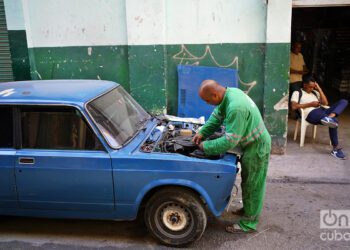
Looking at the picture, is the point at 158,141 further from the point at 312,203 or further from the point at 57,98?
the point at 312,203

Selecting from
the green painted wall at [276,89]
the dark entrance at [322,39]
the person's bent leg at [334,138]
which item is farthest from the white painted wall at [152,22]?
the dark entrance at [322,39]

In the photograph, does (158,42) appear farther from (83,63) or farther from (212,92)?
(212,92)

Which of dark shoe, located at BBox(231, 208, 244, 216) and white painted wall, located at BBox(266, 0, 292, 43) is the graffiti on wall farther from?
dark shoe, located at BBox(231, 208, 244, 216)

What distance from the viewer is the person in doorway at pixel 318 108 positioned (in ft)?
21.9

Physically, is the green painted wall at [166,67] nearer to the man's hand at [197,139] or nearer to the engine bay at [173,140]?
the engine bay at [173,140]

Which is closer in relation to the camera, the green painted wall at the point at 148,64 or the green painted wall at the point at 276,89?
the green painted wall at the point at 276,89

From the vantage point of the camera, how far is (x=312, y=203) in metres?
5.00

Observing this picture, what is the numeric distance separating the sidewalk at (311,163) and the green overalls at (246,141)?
177 cm

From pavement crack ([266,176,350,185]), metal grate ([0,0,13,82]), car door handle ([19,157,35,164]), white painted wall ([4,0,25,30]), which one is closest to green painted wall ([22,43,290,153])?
white painted wall ([4,0,25,30])

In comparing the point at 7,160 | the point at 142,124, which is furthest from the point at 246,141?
the point at 7,160

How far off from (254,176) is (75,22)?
187 inches

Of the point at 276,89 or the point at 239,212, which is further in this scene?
the point at 276,89

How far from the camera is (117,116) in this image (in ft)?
14.1

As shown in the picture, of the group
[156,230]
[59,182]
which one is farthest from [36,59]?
[156,230]
